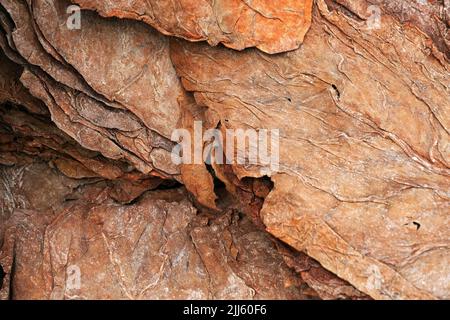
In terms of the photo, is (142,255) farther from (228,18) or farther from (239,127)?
(228,18)

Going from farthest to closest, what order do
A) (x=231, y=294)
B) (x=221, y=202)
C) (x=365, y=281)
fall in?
(x=221, y=202)
(x=231, y=294)
(x=365, y=281)

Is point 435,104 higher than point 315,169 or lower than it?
higher

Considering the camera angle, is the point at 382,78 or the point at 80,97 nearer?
the point at 382,78

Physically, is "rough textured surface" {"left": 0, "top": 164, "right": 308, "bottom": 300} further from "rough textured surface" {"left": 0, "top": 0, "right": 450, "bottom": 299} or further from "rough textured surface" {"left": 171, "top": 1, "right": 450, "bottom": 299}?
"rough textured surface" {"left": 171, "top": 1, "right": 450, "bottom": 299}

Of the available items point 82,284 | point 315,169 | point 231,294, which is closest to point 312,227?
point 315,169

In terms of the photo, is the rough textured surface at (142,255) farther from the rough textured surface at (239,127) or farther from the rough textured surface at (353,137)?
the rough textured surface at (353,137)

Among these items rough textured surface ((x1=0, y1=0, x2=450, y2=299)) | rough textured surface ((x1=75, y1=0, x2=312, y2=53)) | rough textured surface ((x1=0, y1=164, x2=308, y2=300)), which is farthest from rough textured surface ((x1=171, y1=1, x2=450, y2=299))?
rough textured surface ((x1=0, y1=164, x2=308, y2=300))

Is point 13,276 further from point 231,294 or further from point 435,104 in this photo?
point 435,104
